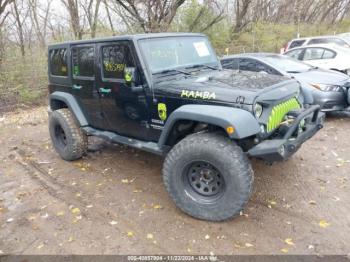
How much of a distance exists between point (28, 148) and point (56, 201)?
254cm

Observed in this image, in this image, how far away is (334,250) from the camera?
2824 millimetres

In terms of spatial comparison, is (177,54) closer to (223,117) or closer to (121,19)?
(223,117)

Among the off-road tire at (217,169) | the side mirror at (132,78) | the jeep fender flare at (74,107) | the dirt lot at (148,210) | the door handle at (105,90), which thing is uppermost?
the side mirror at (132,78)

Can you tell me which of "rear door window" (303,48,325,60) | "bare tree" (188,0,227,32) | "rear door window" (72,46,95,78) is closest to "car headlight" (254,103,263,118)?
"rear door window" (72,46,95,78)

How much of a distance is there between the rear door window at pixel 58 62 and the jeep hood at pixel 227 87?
2.06 meters

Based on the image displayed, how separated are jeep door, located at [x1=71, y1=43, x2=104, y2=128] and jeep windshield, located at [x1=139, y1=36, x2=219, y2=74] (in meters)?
0.99

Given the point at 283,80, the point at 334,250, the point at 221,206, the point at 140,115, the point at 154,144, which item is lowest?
the point at 334,250

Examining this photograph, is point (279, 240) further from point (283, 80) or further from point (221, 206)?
point (283, 80)

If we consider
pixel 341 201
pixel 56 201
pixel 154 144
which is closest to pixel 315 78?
pixel 341 201

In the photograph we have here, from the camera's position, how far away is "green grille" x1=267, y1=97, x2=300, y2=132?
10.8 ft

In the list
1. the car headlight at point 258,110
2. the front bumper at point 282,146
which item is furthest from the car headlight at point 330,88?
the car headlight at point 258,110

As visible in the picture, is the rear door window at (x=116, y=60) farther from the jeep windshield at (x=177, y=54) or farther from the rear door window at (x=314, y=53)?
the rear door window at (x=314, y=53)

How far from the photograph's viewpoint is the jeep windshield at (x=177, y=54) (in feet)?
12.4

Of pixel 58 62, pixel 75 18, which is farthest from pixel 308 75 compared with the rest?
pixel 75 18
